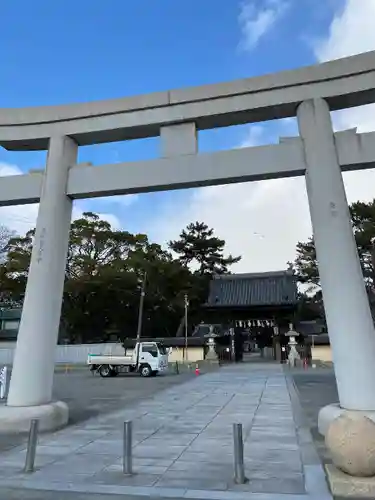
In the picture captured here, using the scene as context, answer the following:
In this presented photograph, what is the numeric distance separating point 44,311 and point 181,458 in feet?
13.3

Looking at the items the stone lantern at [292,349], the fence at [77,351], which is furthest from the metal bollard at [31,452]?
the fence at [77,351]

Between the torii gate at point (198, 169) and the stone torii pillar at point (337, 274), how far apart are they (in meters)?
0.02

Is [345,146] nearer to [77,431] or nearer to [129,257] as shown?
[77,431]

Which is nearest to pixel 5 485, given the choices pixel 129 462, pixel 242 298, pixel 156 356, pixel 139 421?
pixel 129 462

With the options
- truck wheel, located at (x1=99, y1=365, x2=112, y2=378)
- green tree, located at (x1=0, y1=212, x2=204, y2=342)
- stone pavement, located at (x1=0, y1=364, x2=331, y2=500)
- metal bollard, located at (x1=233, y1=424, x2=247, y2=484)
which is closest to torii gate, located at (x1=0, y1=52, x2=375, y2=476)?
stone pavement, located at (x1=0, y1=364, x2=331, y2=500)

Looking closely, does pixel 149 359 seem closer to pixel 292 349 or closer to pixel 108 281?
pixel 292 349

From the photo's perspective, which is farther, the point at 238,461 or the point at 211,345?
the point at 211,345

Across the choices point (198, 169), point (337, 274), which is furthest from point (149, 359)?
point (337, 274)

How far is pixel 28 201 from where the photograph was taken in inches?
381

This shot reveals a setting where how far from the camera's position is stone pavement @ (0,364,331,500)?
16.5ft

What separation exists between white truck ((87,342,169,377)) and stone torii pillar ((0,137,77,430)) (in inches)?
646

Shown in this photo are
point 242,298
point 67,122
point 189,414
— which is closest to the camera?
point 67,122

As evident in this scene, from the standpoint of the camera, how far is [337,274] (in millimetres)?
7469

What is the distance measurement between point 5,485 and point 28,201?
6225 mm
